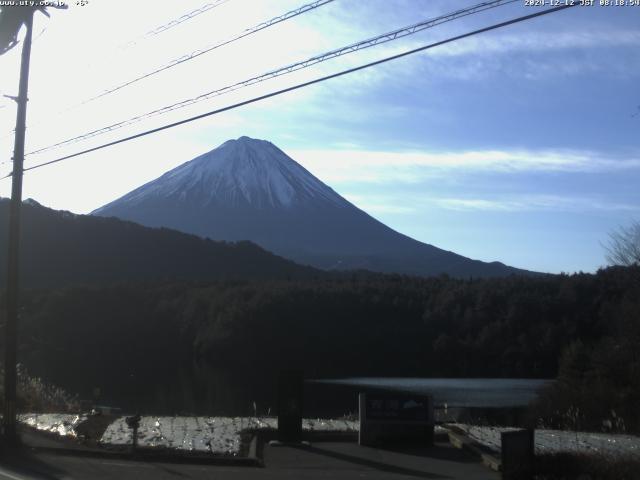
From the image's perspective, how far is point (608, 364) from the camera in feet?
107

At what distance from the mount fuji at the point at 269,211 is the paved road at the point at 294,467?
5293 inches

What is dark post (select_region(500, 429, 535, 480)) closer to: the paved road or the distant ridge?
the paved road

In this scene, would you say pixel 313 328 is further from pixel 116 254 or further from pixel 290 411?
pixel 290 411

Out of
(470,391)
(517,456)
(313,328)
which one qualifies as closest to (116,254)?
(313,328)

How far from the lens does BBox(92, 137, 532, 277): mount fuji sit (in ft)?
512

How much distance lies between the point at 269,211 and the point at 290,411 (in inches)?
6050

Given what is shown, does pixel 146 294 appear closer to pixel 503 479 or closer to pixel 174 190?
pixel 503 479

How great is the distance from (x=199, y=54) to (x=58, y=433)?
740 cm

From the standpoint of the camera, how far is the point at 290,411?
15.3 m

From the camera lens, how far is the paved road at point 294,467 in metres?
12.5

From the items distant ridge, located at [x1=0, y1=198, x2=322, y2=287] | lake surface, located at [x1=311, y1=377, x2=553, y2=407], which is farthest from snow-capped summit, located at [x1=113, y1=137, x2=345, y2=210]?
lake surface, located at [x1=311, y1=377, x2=553, y2=407]

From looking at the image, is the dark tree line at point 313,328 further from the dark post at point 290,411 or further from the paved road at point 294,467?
the paved road at point 294,467

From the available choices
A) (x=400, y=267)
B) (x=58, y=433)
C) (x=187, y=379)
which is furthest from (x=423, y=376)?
(x=400, y=267)

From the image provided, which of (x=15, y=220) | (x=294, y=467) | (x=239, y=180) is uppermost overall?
(x=239, y=180)
